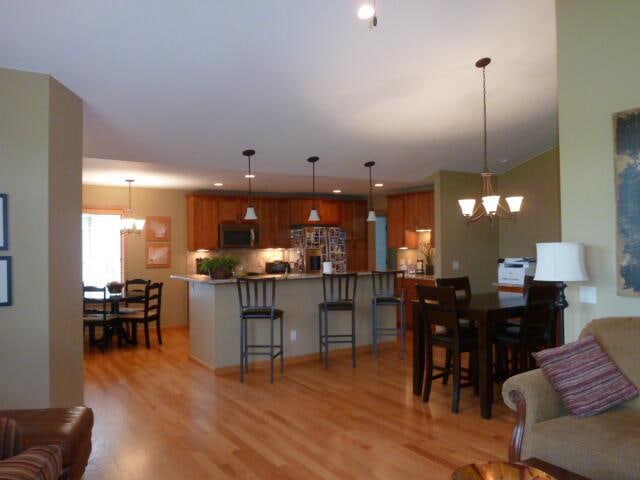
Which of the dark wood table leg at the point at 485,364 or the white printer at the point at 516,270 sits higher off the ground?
the white printer at the point at 516,270

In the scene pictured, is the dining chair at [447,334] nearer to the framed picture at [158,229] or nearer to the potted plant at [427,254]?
the potted plant at [427,254]

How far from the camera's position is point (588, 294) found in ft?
10.7

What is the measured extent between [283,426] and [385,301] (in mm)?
2659

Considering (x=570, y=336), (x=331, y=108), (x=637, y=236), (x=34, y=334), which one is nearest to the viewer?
Result: (x=637, y=236)

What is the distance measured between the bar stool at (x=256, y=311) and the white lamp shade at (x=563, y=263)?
272cm

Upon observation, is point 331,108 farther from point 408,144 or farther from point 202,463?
point 202,463

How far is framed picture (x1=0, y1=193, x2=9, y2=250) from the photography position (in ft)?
10.2

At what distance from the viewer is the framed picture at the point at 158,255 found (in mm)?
8266

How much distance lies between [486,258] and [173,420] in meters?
5.18

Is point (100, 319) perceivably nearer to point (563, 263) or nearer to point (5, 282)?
point (5, 282)

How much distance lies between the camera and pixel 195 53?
11.6ft

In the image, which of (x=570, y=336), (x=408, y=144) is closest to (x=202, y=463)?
(x=570, y=336)

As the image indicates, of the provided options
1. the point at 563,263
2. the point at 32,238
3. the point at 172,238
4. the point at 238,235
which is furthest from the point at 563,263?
the point at 172,238

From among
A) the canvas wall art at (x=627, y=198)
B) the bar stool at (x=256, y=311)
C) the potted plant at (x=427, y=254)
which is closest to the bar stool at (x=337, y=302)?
the bar stool at (x=256, y=311)
